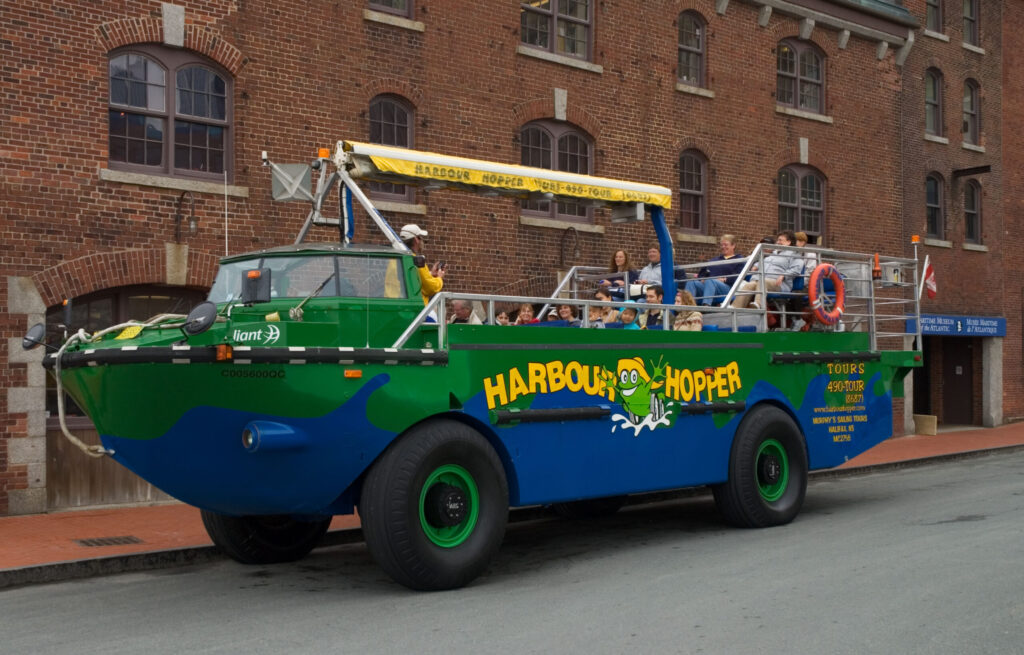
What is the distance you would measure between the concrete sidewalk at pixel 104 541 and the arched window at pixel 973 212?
17601mm

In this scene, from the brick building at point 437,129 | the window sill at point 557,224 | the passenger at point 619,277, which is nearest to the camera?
the brick building at point 437,129

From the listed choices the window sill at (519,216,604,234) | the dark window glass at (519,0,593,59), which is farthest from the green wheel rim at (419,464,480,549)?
the dark window glass at (519,0,593,59)

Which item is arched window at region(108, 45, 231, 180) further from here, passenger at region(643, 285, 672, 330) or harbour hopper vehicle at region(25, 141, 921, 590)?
passenger at region(643, 285, 672, 330)

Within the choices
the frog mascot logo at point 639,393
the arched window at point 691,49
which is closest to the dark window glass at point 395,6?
the arched window at point 691,49

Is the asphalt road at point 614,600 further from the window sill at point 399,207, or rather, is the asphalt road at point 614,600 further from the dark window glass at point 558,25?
the dark window glass at point 558,25

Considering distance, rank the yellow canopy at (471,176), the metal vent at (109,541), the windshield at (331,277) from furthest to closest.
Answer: the metal vent at (109,541) → the yellow canopy at (471,176) → the windshield at (331,277)

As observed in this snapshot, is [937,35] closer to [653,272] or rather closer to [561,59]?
[561,59]

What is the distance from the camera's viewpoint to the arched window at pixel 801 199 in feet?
69.6

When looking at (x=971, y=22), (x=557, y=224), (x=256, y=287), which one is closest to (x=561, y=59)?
(x=557, y=224)

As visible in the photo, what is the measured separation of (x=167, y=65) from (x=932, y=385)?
18753mm

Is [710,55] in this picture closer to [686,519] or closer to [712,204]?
[712,204]

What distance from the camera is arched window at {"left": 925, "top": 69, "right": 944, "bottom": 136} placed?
2494 cm

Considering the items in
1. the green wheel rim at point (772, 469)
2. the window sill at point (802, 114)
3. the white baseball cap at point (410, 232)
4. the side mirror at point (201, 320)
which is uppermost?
the window sill at point (802, 114)

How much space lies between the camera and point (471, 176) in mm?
9266
